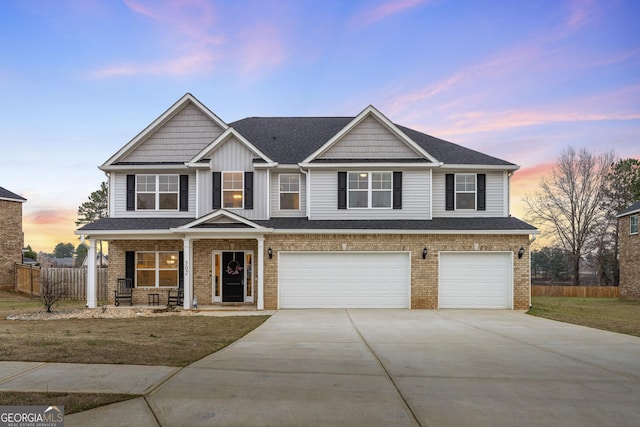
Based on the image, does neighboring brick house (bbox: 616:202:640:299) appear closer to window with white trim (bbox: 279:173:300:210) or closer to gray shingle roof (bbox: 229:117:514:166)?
gray shingle roof (bbox: 229:117:514:166)

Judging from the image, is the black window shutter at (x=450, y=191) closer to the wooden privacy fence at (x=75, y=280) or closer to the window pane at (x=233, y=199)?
the window pane at (x=233, y=199)

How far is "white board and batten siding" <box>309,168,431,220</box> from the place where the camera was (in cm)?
1764

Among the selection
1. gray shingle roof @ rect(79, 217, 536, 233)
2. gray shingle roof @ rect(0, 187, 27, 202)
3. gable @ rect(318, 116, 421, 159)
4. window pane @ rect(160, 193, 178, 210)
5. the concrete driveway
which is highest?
gable @ rect(318, 116, 421, 159)

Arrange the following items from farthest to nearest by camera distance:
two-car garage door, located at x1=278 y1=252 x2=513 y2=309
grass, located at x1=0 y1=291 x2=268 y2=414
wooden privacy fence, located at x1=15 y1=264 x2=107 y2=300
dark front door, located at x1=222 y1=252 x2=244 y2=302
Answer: wooden privacy fence, located at x1=15 y1=264 x2=107 y2=300 < dark front door, located at x1=222 y1=252 x2=244 y2=302 < two-car garage door, located at x1=278 y1=252 x2=513 y2=309 < grass, located at x1=0 y1=291 x2=268 y2=414

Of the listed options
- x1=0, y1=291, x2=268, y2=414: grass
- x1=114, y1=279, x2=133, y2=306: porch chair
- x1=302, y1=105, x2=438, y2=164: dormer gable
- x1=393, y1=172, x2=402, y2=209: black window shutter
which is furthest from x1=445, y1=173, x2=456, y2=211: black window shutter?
x1=114, y1=279, x2=133, y2=306: porch chair

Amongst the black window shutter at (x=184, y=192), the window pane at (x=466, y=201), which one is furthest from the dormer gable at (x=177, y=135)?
the window pane at (x=466, y=201)

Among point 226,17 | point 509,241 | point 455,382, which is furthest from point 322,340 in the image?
point 226,17

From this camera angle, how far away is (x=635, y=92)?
1889 cm

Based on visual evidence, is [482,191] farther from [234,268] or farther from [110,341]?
[110,341]

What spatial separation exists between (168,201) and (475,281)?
13593 millimetres

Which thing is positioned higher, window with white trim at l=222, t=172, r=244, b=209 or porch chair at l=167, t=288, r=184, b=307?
window with white trim at l=222, t=172, r=244, b=209

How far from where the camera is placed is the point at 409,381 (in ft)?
20.4

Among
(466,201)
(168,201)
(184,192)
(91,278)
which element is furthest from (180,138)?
(466,201)

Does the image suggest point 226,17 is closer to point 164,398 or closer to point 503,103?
point 503,103
